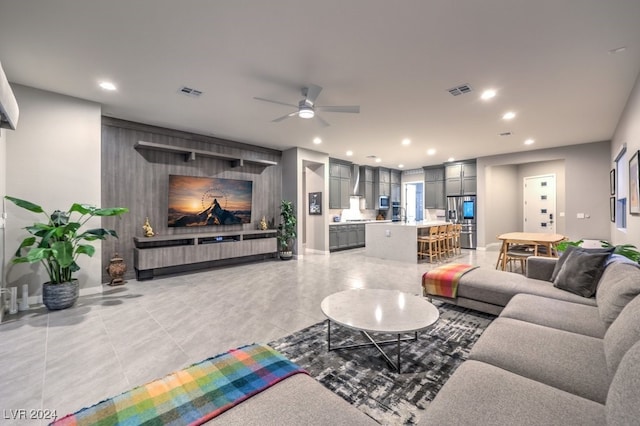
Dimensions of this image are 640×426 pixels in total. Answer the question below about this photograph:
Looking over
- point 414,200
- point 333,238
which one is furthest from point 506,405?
point 414,200

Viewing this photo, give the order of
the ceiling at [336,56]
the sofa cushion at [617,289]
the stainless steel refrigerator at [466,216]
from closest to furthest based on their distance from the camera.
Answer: the sofa cushion at [617,289], the ceiling at [336,56], the stainless steel refrigerator at [466,216]

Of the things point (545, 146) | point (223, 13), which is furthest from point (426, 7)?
point (545, 146)

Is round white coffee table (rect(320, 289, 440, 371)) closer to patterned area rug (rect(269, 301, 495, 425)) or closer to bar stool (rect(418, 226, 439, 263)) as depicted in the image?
patterned area rug (rect(269, 301, 495, 425))

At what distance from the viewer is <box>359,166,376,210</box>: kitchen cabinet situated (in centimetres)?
1015

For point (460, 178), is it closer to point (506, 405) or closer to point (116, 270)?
point (506, 405)

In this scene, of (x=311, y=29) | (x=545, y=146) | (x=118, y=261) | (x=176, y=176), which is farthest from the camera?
(x=545, y=146)

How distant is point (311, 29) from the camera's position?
2.63 m

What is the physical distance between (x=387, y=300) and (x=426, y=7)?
2.60m

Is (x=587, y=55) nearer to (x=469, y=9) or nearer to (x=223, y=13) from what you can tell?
(x=469, y=9)

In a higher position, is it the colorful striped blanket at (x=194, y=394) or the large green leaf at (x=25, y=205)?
the large green leaf at (x=25, y=205)

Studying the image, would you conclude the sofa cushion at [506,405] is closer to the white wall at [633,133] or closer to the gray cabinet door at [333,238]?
the white wall at [633,133]

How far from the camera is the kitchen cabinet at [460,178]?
892 cm

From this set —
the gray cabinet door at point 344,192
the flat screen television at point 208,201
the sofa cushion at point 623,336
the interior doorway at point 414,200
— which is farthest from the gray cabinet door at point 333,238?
the sofa cushion at point 623,336

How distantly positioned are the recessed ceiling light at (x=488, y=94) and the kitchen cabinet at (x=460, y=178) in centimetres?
534
